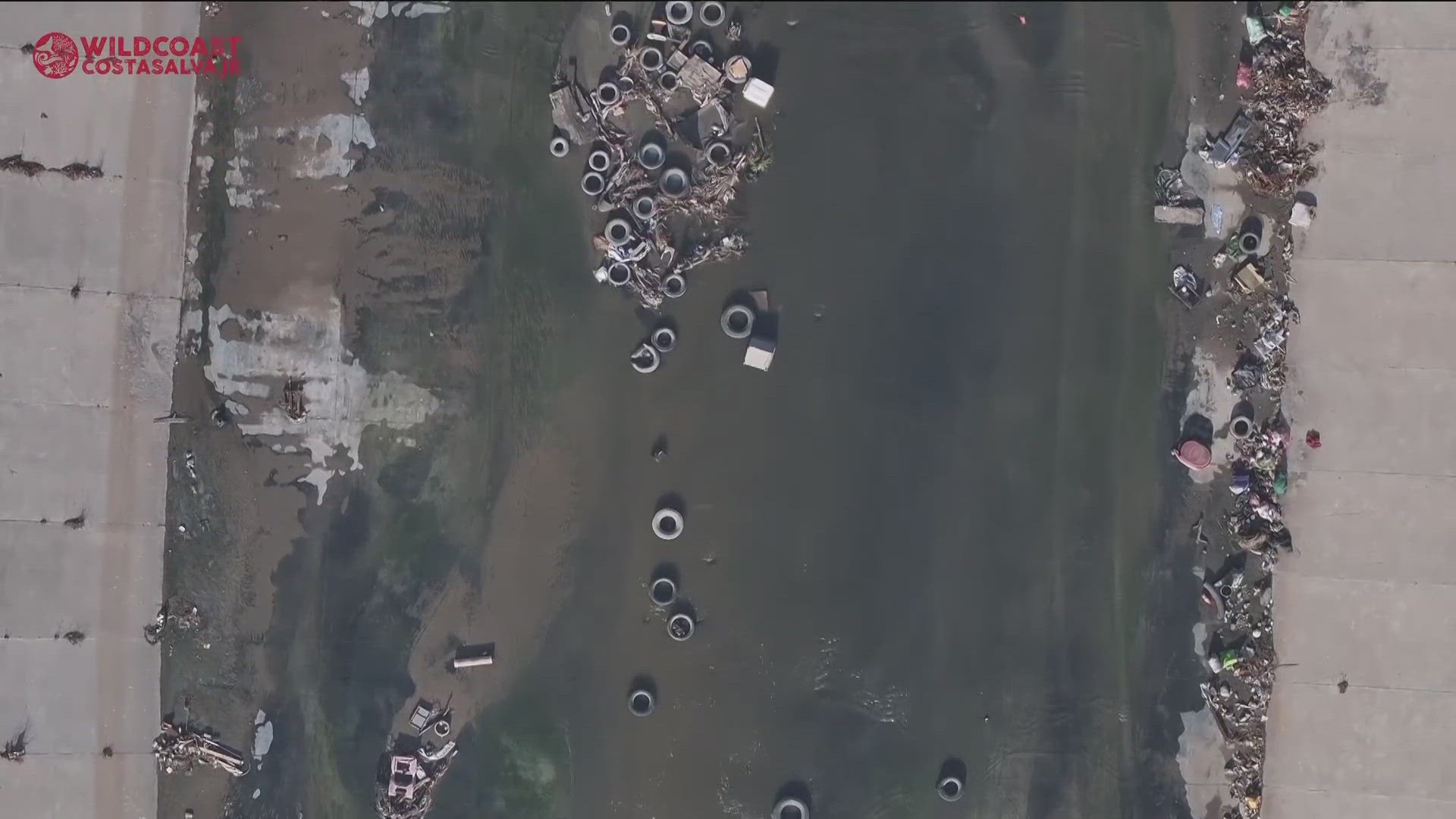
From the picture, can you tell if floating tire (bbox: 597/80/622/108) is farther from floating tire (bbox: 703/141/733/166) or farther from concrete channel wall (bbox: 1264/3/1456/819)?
concrete channel wall (bbox: 1264/3/1456/819)

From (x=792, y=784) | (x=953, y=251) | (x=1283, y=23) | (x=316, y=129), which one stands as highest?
(x=1283, y=23)

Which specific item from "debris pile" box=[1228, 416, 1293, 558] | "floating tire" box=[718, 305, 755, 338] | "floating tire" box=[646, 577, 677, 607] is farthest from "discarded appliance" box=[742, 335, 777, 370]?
"debris pile" box=[1228, 416, 1293, 558]

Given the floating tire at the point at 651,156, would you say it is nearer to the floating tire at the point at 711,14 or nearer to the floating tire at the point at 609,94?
the floating tire at the point at 609,94

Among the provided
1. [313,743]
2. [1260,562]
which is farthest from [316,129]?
[1260,562]

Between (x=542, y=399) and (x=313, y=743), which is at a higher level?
(x=542, y=399)

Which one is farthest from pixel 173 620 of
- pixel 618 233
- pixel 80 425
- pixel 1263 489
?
pixel 1263 489

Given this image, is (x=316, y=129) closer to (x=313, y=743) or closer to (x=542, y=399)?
(x=542, y=399)
